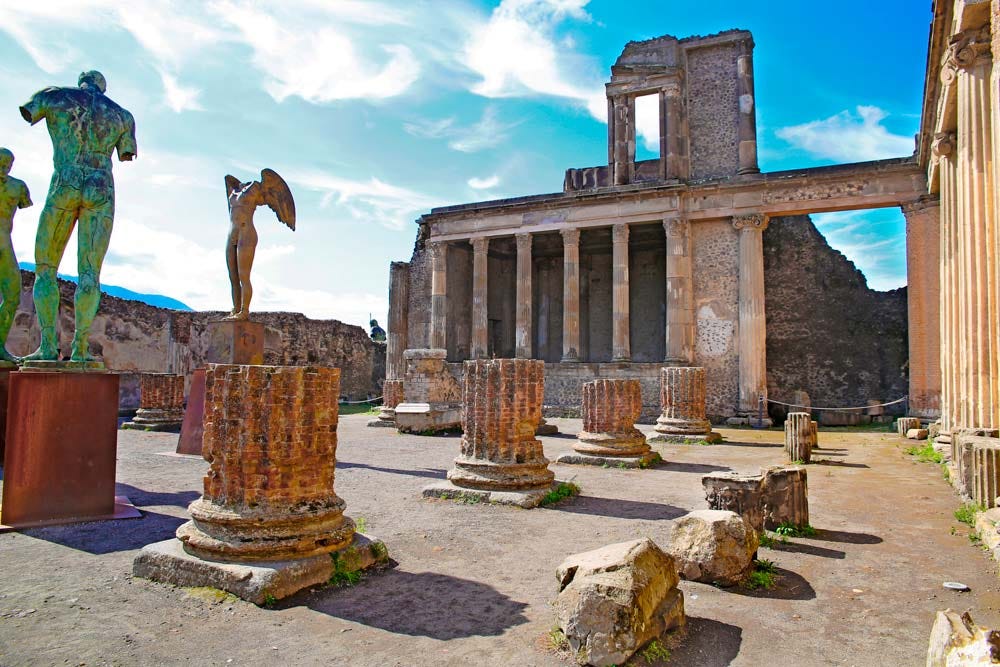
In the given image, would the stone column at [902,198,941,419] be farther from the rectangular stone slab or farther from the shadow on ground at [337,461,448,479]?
the rectangular stone slab

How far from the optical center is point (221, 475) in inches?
150

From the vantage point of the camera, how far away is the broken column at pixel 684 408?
1239 cm

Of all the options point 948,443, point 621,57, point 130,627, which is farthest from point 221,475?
point 621,57

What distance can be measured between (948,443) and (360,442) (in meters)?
9.43

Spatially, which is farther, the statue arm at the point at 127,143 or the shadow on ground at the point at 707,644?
the statue arm at the point at 127,143

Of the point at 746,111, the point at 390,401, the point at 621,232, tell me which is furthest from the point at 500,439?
the point at 746,111

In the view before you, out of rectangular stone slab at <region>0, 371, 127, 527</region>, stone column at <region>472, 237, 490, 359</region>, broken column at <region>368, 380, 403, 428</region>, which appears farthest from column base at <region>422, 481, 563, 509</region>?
stone column at <region>472, 237, 490, 359</region>

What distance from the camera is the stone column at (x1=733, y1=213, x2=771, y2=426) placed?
17.7 metres

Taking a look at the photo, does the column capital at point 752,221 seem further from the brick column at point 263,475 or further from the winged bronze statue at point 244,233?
the brick column at point 263,475

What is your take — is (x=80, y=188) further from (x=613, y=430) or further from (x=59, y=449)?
(x=613, y=430)

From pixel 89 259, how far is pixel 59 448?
1.75 metres

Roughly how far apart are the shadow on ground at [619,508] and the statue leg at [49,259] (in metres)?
4.68

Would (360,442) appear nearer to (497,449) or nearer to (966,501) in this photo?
(497,449)

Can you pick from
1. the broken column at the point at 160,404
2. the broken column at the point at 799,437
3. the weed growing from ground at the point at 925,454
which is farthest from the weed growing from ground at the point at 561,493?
the broken column at the point at 160,404
